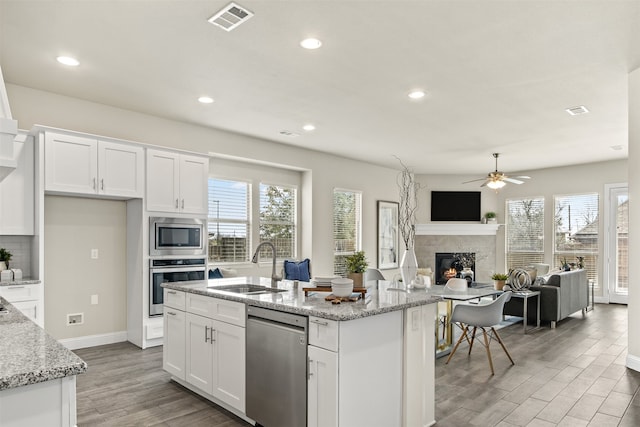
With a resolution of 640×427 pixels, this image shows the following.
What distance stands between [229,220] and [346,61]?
11.7 ft

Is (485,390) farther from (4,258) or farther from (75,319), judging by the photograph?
(4,258)

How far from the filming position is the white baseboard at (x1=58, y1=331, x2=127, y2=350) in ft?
15.5

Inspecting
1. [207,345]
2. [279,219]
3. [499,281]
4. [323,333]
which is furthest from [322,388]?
[279,219]

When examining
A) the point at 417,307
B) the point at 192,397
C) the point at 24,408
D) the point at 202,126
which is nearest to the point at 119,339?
the point at 192,397

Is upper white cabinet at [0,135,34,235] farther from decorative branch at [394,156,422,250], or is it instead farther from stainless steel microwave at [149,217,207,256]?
decorative branch at [394,156,422,250]

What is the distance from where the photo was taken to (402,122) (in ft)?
18.7

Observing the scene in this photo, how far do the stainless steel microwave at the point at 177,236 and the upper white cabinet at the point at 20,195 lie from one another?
3.87 feet

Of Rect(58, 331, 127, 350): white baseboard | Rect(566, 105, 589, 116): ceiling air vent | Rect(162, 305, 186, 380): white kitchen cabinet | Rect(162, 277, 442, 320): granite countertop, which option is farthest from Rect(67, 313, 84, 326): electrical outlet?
Rect(566, 105, 589, 116): ceiling air vent

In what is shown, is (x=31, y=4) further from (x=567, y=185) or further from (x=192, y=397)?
(x=567, y=185)

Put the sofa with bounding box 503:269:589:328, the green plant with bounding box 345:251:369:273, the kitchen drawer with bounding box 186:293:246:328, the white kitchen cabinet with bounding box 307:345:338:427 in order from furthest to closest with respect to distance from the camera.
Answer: the sofa with bounding box 503:269:589:328
the green plant with bounding box 345:251:369:273
the kitchen drawer with bounding box 186:293:246:328
the white kitchen cabinet with bounding box 307:345:338:427

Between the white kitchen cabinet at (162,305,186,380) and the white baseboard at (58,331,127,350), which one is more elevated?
the white kitchen cabinet at (162,305,186,380)

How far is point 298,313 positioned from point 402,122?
3868mm

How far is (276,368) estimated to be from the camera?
8.72 ft

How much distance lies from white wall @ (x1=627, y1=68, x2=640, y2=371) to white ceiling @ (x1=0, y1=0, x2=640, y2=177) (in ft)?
1.08
